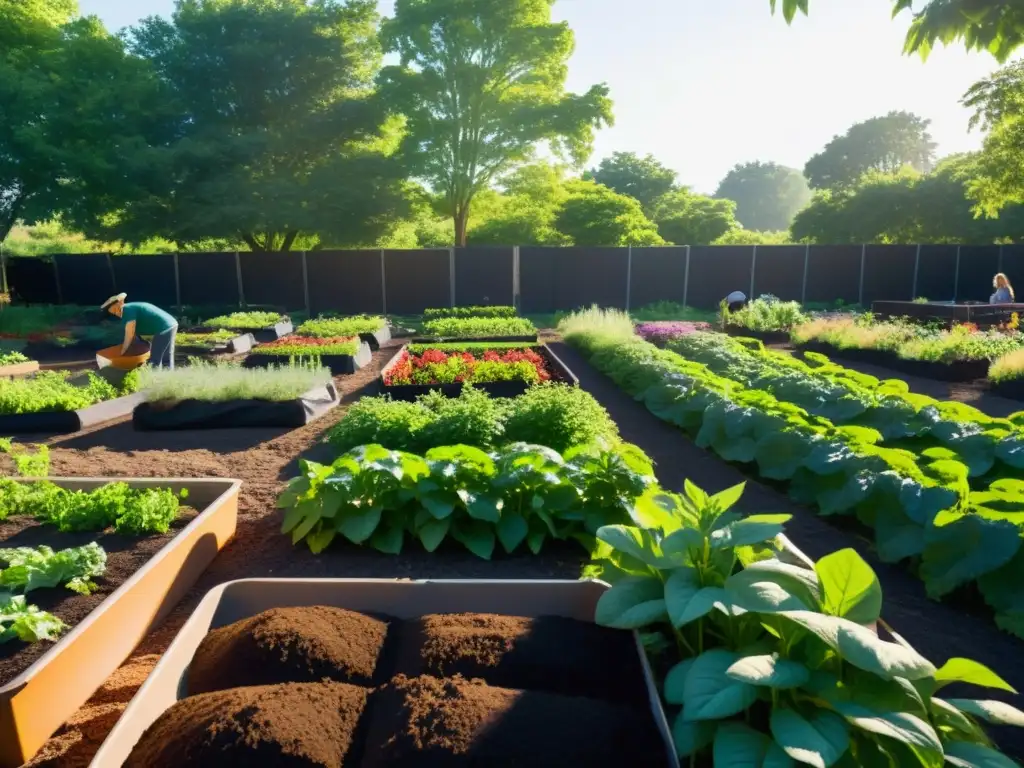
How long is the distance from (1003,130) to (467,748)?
998 inches

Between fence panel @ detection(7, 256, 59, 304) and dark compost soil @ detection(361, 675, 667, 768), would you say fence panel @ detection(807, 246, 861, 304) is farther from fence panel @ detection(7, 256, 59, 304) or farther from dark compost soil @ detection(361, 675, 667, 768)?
fence panel @ detection(7, 256, 59, 304)

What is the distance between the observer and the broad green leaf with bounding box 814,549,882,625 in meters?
2.00

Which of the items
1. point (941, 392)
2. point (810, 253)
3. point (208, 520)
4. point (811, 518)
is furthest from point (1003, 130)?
point (208, 520)

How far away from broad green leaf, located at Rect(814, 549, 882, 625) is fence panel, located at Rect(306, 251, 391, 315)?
834 inches

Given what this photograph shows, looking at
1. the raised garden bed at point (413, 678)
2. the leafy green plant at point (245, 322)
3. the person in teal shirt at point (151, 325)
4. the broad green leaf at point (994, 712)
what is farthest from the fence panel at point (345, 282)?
the broad green leaf at point (994, 712)

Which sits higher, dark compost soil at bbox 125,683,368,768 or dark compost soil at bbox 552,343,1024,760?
dark compost soil at bbox 125,683,368,768

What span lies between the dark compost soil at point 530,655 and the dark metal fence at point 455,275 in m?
20.2

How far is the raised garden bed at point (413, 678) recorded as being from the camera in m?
1.77

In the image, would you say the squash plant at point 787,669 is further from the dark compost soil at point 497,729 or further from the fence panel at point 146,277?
the fence panel at point 146,277

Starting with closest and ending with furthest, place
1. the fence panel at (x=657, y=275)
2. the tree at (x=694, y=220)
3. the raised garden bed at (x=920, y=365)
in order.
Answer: the raised garden bed at (x=920, y=365) → the fence panel at (x=657, y=275) → the tree at (x=694, y=220)

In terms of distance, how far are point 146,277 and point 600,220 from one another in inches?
883

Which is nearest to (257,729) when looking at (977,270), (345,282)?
(345,282)

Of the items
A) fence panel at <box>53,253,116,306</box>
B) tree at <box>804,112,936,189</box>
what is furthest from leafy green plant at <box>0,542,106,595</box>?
tree at <box>804,112,936,189</box>

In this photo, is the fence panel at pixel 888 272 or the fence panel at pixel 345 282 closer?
the fence panel at pixel 345 282
